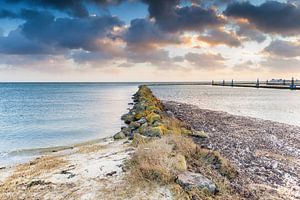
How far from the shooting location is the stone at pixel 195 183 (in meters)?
5.54

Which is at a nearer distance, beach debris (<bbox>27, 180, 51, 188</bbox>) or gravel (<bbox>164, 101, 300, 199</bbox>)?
beach debris (<bbox>27, 180, 51, 188</bbox>)

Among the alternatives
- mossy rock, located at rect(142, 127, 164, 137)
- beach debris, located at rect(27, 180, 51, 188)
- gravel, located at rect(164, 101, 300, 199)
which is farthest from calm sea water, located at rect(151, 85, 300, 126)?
beach debris, located at rect(27, 180, 51, 188)

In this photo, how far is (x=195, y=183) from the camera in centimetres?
561

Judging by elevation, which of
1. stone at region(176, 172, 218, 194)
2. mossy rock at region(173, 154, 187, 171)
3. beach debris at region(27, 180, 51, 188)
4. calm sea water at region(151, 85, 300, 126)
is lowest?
calm sea water at region(151, 85, 300, 126)

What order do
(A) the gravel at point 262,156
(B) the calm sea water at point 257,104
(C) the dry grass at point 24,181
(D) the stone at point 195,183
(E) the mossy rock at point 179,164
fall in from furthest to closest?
1. (B) the calm sea water at point 257,104
2. (A) the gravel at point 262,156
3. (E) the mossy rock at point 179,164
4. (C) the dry grass at point 24,181
5. (D) the stone at point 195,183

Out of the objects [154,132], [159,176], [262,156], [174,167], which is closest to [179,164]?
[174,167]

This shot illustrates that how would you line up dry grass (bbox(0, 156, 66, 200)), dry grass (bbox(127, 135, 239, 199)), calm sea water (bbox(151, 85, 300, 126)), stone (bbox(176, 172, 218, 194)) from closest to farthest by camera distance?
stone (bbox(176, 172, 218, 194)) < dry grass (bbox(127, 135, 239, 199)) < dry grass (bbox(0, 156, 66, 200)) < calm sea water (bbox(151, 85, 300, 126))

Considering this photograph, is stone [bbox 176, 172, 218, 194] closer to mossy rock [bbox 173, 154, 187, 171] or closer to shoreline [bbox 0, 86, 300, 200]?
shoreline [bbox 0, 86, 300, 200]

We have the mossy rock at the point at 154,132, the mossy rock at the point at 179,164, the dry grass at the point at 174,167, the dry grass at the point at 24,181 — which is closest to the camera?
the dry grass at the point at 174,167

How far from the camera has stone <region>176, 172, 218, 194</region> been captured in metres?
5.54

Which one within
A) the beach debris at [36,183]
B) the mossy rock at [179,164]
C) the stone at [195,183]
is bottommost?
the beach debris at [36,183]

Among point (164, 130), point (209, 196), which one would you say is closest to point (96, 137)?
point (164, 130)

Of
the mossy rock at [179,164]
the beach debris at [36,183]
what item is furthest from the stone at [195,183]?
the beach debris at [36,183]

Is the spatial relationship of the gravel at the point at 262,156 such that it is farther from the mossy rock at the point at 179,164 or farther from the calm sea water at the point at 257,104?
the calm sea water at the point at 257,104
